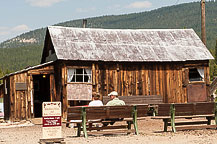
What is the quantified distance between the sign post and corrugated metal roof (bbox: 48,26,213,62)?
33.9ft

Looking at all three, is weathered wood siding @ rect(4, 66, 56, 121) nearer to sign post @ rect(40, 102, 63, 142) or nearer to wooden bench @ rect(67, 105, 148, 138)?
wooden bench @ rect(67, 105, 148, 138)

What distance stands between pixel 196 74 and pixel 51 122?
15297 mm

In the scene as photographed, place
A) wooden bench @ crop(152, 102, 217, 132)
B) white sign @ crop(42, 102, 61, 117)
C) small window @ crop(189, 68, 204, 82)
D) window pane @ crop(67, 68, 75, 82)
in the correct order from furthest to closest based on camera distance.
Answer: small window @ crop(189, 68, 204, 82) → window pane @ crop(67, 68, 75, 82) → wooden bench @ crop(152, 102, 217, 132) → white sign @ crop(42, 102, 61, 117)

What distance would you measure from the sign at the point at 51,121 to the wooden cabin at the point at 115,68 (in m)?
10.4

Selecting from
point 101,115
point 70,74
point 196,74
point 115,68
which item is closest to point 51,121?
point 101,115

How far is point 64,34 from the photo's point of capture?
24359 mm

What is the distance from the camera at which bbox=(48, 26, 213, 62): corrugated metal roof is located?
2339cm

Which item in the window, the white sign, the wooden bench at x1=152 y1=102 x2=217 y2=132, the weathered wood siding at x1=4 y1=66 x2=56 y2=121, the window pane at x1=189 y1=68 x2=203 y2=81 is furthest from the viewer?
the window pane at x1=189 y1=68 x2=203 y2=81

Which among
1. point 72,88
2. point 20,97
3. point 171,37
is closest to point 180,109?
point 72,88

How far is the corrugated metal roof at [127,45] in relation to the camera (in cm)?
2339

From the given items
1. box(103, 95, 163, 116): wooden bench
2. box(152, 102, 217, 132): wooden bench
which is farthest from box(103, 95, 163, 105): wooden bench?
box(152, 102, 217, 132): wooden bench

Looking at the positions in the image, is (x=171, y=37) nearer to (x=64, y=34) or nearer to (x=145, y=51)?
(x=145, y=51)

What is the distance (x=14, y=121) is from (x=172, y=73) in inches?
348

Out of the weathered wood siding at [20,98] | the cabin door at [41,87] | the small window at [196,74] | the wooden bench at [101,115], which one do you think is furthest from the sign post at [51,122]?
the cabin door at [41,87]
